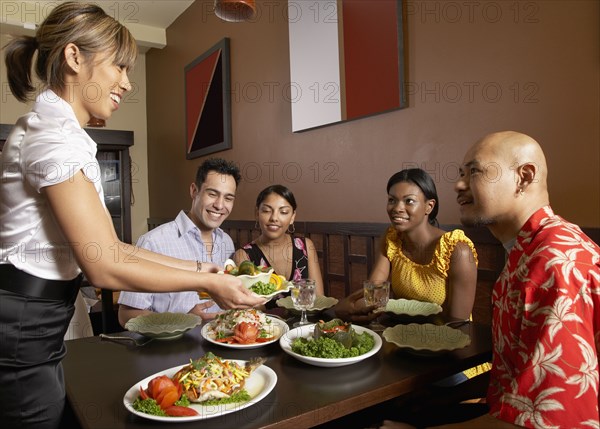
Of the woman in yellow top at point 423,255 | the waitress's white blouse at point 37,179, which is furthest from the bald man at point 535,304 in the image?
the waitress's white blouse at point 37,179

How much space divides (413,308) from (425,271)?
0.33 metres

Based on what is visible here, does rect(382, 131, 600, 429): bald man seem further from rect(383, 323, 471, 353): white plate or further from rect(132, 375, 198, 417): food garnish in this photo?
rect(132, 375, 198, 417): food garnish

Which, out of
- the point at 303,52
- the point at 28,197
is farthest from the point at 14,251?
the point at 303,52

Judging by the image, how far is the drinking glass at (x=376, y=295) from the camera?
150 centimetres

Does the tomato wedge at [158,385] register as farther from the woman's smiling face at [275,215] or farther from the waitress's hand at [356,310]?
the woman's smiling face at [275,215]

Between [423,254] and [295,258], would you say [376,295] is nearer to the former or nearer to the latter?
[423,254]

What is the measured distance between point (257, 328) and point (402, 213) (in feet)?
3.16

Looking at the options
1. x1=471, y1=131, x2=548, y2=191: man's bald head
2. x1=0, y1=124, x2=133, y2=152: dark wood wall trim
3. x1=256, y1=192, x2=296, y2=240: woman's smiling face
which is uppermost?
x1=0, y1=124, x2=133, y2=152: dark wood wall trim

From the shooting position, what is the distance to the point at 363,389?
3.40 feet

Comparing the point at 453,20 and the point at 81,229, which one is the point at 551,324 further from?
the point at 453,20

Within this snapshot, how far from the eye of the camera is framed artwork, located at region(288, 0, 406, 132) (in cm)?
246

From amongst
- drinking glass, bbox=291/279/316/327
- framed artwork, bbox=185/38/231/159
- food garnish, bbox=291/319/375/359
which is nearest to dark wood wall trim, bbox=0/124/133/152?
framed artwork, bbox=185/38/231/159

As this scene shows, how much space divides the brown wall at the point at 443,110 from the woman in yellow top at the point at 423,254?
0.91ft

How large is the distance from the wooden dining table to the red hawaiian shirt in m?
0.23
